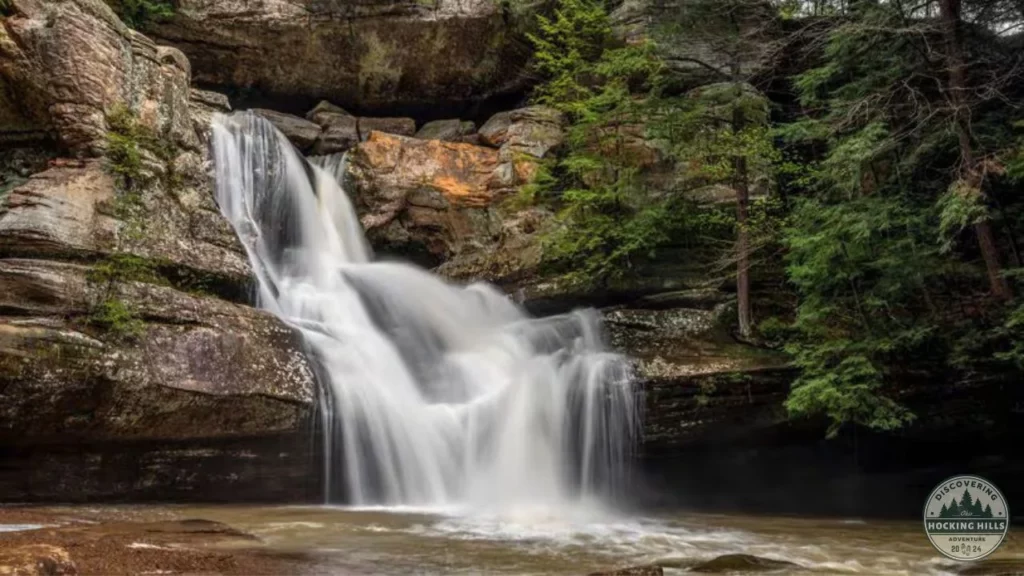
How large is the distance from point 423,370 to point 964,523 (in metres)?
7.78

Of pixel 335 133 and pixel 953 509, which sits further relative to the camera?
pixel 335 133

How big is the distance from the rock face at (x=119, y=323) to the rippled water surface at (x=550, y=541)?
101 cm

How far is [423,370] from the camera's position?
39.3 ft

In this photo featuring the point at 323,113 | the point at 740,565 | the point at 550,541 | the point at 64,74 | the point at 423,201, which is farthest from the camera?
the point at 323,113

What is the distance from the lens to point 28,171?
1059 cm

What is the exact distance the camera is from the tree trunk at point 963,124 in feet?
31.9

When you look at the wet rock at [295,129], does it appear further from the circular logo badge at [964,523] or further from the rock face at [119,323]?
the circular logo badge at [964,523]

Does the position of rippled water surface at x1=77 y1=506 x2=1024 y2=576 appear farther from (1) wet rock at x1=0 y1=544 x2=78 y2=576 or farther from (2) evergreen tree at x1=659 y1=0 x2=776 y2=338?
(2) evergreen tree at x1=659 y1=0 x2=776 y2=338

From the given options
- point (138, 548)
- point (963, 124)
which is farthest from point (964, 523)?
point (138, 548)

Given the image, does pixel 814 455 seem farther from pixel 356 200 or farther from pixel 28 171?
pixel 28 171

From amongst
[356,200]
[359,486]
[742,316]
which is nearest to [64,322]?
[359,486]

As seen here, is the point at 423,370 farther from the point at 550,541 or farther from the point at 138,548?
the point at 138,548

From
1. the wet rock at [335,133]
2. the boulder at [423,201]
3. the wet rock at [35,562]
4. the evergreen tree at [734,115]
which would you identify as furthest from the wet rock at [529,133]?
the wet rock at [35,562]

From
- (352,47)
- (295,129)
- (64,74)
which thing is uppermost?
(352,47)
